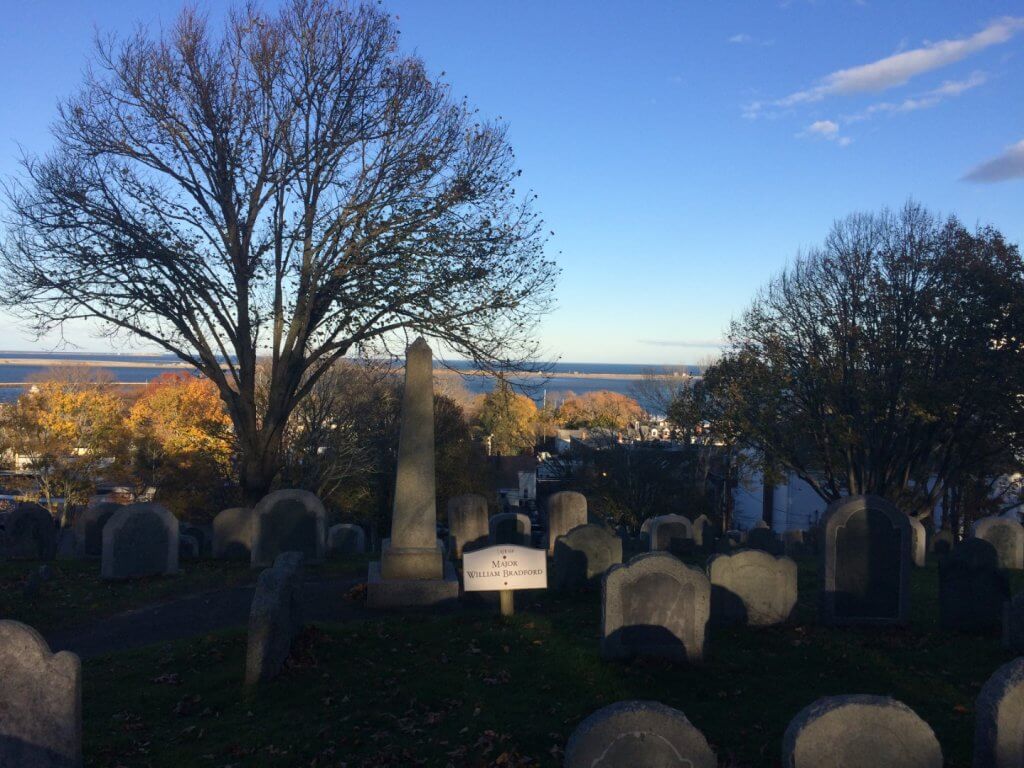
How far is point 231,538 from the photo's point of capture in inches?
639

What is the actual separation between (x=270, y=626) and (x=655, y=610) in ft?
12.0

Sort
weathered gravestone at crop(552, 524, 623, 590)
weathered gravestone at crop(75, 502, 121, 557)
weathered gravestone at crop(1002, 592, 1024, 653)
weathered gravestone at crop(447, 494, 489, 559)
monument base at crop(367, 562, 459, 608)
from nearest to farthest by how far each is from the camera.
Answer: weathered gravestone at crop(1002, 592, 1024, 653)
monument base at crop(367, 562, 459, 608)
weathered gravestone at crop(552, 524, 623, 590)
weathered gravestone at crop(447, 494, 489, 559)
weathered gravestone at crop(75, 502, 121, 557)

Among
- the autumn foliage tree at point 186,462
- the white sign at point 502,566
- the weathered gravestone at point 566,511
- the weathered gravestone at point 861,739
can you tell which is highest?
the weathered gravestone at point 861,739

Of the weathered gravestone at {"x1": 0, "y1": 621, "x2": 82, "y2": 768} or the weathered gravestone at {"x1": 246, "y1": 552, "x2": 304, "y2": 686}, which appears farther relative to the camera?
the weathered gravestone at {"x1": 246, "y1": 552, "x2": 304, "y2": 686}

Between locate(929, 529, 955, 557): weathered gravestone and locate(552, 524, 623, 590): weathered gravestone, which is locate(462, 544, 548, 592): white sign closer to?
locate(552, 524, 623, 590): weathered gravestone

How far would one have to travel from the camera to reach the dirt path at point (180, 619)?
33.4 feet

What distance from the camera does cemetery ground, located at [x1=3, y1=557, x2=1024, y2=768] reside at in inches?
236

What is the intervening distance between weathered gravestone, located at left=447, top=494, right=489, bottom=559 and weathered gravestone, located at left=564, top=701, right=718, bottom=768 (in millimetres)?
11772

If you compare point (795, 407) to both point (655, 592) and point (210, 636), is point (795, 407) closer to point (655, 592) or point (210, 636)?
point (655, 592)

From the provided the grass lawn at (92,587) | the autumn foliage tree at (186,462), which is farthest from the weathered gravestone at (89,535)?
the autumn foliage tree at (186,462)

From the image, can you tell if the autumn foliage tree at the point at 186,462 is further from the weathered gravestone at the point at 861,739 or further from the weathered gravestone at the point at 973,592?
the weathered gravestone at the point at 861,739

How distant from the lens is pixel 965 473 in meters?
21.3

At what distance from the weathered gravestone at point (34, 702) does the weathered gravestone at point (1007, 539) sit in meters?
16.8

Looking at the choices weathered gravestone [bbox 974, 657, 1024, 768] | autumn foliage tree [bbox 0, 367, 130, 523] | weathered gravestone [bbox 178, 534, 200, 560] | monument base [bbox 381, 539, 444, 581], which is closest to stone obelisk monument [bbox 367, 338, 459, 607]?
monument base [bbox 381, 539, 444, 581]
